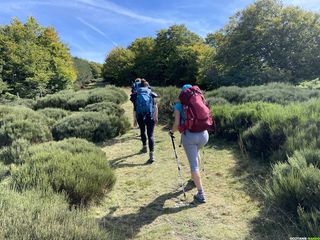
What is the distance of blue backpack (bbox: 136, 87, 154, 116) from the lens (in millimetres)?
7641

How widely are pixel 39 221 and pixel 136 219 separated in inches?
74.7

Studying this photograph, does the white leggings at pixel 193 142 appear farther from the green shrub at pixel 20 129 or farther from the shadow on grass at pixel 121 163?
the green shrub at pixel 20 129

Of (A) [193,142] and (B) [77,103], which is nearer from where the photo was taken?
(A) [193,142]

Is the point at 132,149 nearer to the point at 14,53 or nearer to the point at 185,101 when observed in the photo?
the point at 185,101

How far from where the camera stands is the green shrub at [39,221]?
303cm

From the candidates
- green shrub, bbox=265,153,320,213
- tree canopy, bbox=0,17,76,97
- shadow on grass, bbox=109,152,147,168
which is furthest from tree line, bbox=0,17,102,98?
green shrub, bbox=265,153,320,213

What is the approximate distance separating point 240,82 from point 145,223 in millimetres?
23556

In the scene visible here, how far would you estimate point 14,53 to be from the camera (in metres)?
30.0

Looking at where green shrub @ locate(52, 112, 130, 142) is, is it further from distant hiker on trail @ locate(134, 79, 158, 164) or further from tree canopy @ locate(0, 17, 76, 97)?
tree canopy @ locate(0, 17, 76, 97)

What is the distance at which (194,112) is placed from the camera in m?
4.88

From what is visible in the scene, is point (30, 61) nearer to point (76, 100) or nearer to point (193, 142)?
point (76, 100)

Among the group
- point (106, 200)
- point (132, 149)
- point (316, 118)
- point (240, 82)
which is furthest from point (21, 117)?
point (240, 82)

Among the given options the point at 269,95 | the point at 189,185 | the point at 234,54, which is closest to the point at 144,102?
the point at 189,185

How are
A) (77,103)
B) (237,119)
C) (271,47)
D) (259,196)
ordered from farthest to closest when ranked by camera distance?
(271,47) → (77,103) → (237,119) → (259,196)
